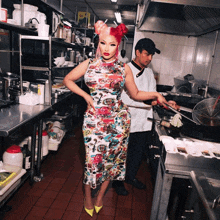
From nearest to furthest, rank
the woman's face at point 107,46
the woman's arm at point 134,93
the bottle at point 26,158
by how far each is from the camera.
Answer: the woman's face at point 107,46, the woman's arm at point 134,93, the bottle at point 26,158

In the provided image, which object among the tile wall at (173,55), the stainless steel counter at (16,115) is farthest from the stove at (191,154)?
the tile wall at (173,55)

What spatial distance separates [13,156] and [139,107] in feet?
4.18

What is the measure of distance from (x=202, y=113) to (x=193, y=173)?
2.33ft

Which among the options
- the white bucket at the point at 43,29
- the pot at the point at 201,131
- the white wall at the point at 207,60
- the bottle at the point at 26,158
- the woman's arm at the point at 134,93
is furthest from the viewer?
the white wall at the point at 207,60

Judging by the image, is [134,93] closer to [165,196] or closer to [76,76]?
[76,76]

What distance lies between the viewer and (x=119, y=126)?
6.17ft

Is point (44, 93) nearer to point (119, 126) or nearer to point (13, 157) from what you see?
point (13, 157)

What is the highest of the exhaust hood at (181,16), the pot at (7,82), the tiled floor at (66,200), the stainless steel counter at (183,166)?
the exhaust hood at (181,16)

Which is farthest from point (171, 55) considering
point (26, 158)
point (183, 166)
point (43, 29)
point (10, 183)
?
point (10, 183)

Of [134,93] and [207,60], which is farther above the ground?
[207,60]

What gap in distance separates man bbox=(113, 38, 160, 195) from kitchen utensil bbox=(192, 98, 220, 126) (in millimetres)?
445

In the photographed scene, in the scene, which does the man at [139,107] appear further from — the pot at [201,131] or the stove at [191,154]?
the stove at [191,154]

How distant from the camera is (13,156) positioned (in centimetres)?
220

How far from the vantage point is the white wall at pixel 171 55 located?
13.6ft
